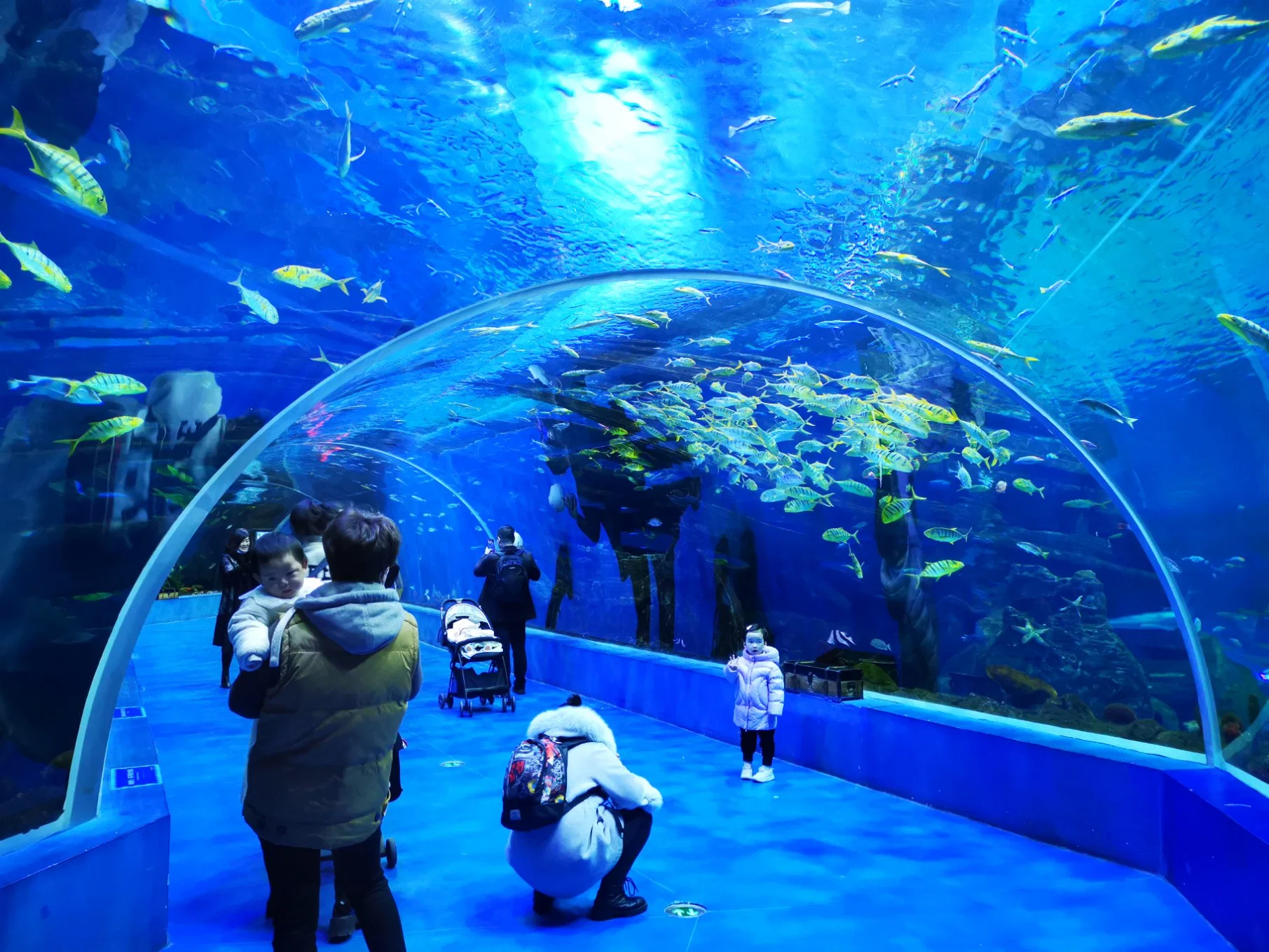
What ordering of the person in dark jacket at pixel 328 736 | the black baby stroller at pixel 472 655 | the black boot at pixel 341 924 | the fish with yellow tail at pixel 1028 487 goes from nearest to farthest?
the person in dark jacket at pixel 328 736, the black boot at pixel 341 924, the black baby stroller at pixel 472 655, the fish with yellow tail at pixel 1028 487

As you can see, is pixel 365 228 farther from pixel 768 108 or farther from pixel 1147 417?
pixel 1147 417

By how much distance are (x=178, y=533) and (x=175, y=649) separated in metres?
14.2

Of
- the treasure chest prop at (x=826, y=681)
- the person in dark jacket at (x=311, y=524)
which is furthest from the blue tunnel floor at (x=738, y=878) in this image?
the person in dark jacket at (x=311, y=524)

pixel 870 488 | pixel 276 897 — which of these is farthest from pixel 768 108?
pixel 870 488

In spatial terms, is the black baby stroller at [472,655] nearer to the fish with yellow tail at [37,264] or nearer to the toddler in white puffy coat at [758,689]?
the toddler in white puffy coat at [758,689]

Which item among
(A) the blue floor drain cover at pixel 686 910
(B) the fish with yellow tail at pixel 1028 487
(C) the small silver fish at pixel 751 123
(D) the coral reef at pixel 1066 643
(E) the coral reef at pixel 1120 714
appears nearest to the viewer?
(A) the blue floor drain cover at pixel 686 910

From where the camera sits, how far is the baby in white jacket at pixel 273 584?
9.02ft

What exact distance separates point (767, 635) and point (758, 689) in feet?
4.12

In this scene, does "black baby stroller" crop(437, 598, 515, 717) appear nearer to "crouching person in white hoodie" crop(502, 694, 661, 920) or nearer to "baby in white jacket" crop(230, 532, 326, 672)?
"crouching person in white hoodie" crop(502, 694, 661, 920)

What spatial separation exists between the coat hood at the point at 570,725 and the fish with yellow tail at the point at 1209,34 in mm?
4054

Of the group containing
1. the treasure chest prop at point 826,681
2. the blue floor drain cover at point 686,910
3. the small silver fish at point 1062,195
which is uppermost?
the small silver fish at point 1062,195

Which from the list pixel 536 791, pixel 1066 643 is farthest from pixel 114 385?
pixel 1066 643

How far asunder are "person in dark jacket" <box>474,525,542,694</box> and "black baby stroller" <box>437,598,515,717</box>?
227mm

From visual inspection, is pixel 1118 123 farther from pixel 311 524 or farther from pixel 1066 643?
pixel 1066 643
